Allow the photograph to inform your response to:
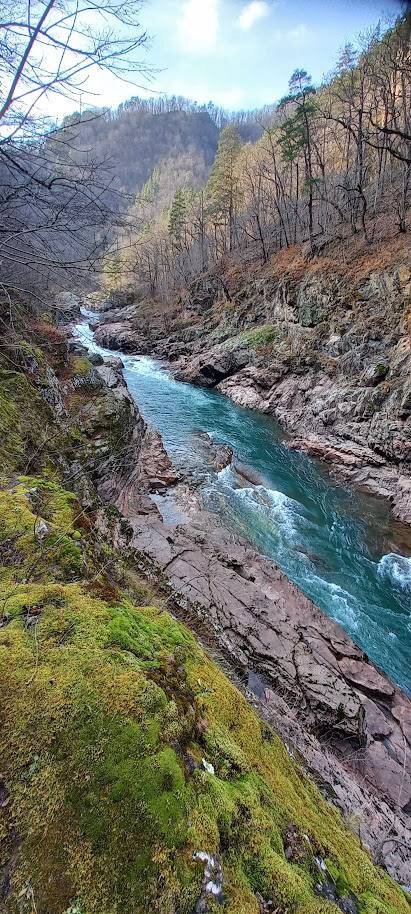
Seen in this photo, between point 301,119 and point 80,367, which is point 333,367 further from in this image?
point 301,119

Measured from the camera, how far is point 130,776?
1.59 metres

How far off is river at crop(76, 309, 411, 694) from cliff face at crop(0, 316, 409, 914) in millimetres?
3558

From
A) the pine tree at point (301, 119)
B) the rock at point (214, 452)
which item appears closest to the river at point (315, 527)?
the rock at point (214, 452)

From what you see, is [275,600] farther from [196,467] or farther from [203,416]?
[203,416]

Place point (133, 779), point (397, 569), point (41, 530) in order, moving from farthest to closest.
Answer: point (397, 569) < point (41, 530) < point (133, 779)

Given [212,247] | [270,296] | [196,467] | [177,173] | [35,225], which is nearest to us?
[35,225]

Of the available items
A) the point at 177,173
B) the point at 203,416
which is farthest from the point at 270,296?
the point at 177,173

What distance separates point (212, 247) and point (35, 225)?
48534mm

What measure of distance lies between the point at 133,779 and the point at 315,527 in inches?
407

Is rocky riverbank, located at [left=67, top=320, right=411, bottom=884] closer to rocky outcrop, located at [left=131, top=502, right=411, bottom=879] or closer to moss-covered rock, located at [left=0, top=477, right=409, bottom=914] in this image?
rocky outcrop, located at [left=131, top=502, right=411, bottom=879]

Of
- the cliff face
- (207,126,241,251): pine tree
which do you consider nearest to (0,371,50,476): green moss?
the cliff face

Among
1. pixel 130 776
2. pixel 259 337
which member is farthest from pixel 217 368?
A: pixel 130 776

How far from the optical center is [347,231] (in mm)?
25016

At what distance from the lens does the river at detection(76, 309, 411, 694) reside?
8242mm
